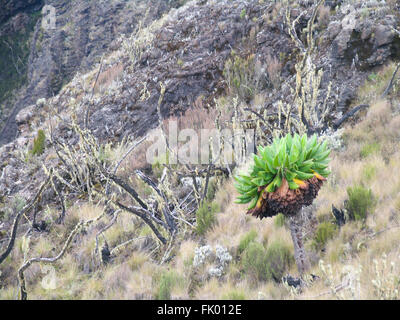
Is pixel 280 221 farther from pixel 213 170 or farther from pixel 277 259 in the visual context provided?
pixel 213 170

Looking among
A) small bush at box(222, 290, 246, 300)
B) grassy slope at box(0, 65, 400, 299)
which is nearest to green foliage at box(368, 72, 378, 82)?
grassy slope at box(0, 65, 400, 299)

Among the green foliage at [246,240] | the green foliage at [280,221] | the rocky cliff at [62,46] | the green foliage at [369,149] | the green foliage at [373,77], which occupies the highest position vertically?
the rocky cliff at [62,46]

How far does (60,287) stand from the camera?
3.53 m

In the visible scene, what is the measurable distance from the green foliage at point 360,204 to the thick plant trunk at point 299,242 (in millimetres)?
781

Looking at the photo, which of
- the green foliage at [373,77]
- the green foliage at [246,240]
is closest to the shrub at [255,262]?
the green foliage at [246,240]

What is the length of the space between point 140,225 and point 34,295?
1654 mm

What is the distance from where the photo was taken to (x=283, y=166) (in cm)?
224

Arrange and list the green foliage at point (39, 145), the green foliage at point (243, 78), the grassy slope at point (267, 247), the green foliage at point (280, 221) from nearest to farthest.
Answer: the grassy slope at point (267, 247) < the green foliage at point (280, 221) < the green foliage at point (243, 78) < the green foliage at point (39, 145)

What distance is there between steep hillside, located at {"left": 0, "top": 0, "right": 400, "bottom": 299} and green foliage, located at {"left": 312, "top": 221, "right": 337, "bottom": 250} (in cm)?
1

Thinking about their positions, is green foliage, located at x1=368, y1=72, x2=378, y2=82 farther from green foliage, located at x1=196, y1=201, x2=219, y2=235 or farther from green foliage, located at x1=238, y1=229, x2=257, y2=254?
green foliage, located at x1=238, y1=229, x2=257, y2=254

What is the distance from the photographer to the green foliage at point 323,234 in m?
2.90

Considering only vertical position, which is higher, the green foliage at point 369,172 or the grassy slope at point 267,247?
the green foliage at point 369,172

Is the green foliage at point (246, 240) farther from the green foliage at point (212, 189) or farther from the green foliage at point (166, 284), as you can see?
the green foliage at point (212, 189)

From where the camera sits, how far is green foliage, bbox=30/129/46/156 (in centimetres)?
953
